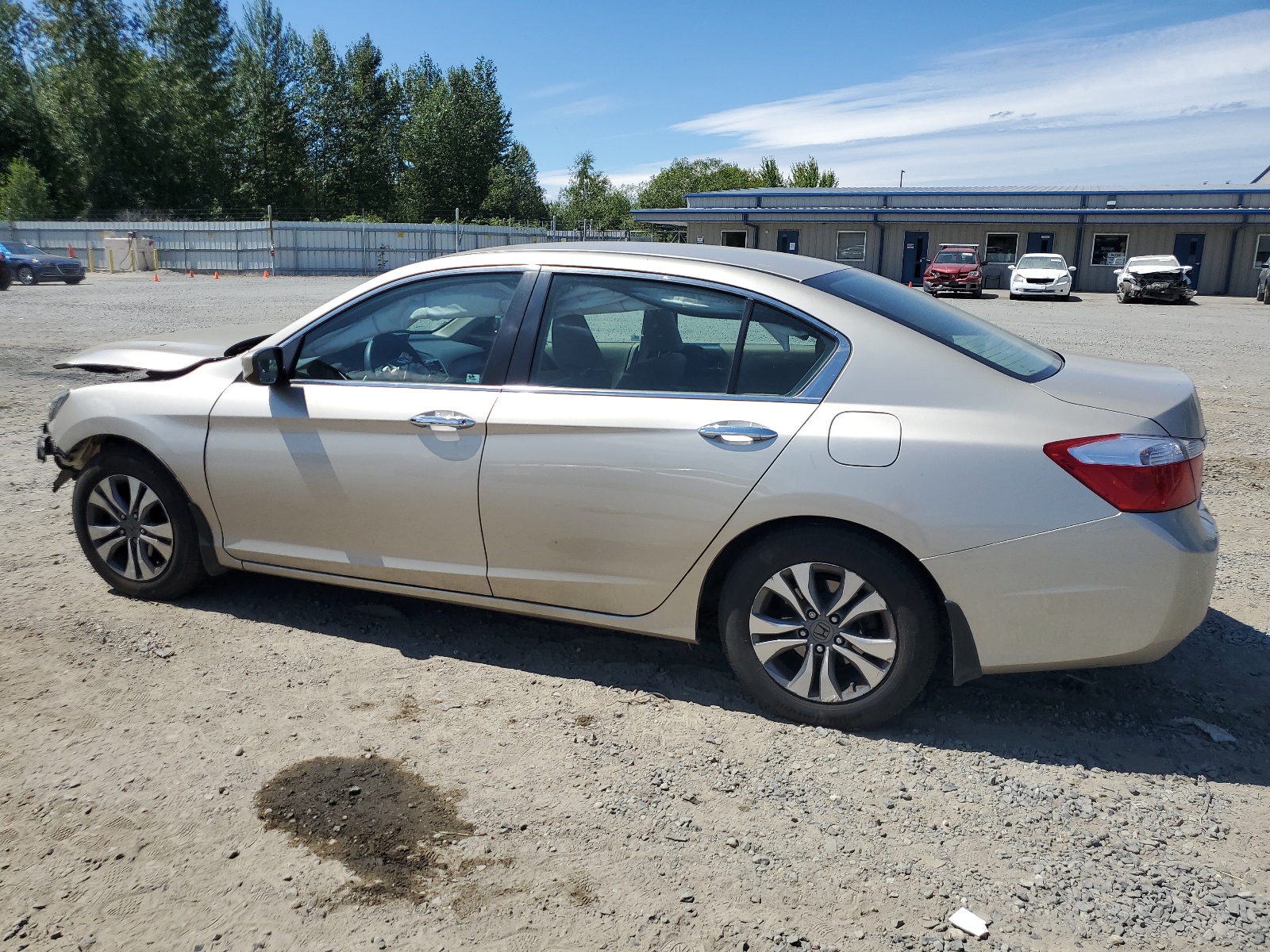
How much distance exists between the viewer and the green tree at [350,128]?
7050cm

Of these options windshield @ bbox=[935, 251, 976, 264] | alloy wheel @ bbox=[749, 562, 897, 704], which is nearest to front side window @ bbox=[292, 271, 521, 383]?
alloy wheel @ bbox=[749, 562, 897, 704]

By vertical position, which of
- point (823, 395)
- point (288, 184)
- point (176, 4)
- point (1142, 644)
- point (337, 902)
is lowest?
point (337, 902)

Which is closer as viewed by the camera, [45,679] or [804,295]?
[804,295]

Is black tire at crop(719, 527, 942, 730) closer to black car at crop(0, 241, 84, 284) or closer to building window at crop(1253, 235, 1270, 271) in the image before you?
black car at crop(0, 241, 84, 284)

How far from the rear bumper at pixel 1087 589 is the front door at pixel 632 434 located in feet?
2.51

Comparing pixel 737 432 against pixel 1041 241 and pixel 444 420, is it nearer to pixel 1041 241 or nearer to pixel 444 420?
pixel 444 420

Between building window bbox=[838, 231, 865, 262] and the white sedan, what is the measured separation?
476 inches

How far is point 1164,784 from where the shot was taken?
124 inches

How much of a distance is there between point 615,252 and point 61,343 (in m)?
13.3

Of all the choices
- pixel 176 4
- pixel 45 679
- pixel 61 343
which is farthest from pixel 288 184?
pixel 45 679

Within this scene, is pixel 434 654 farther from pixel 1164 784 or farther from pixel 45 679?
pixel 1164 784

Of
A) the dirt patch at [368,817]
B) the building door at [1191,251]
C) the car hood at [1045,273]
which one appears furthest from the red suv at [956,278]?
the dirt patch at [368,817]

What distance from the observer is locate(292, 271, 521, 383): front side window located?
3955 millimetres

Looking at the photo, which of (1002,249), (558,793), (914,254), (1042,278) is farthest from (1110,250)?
(558,793)
